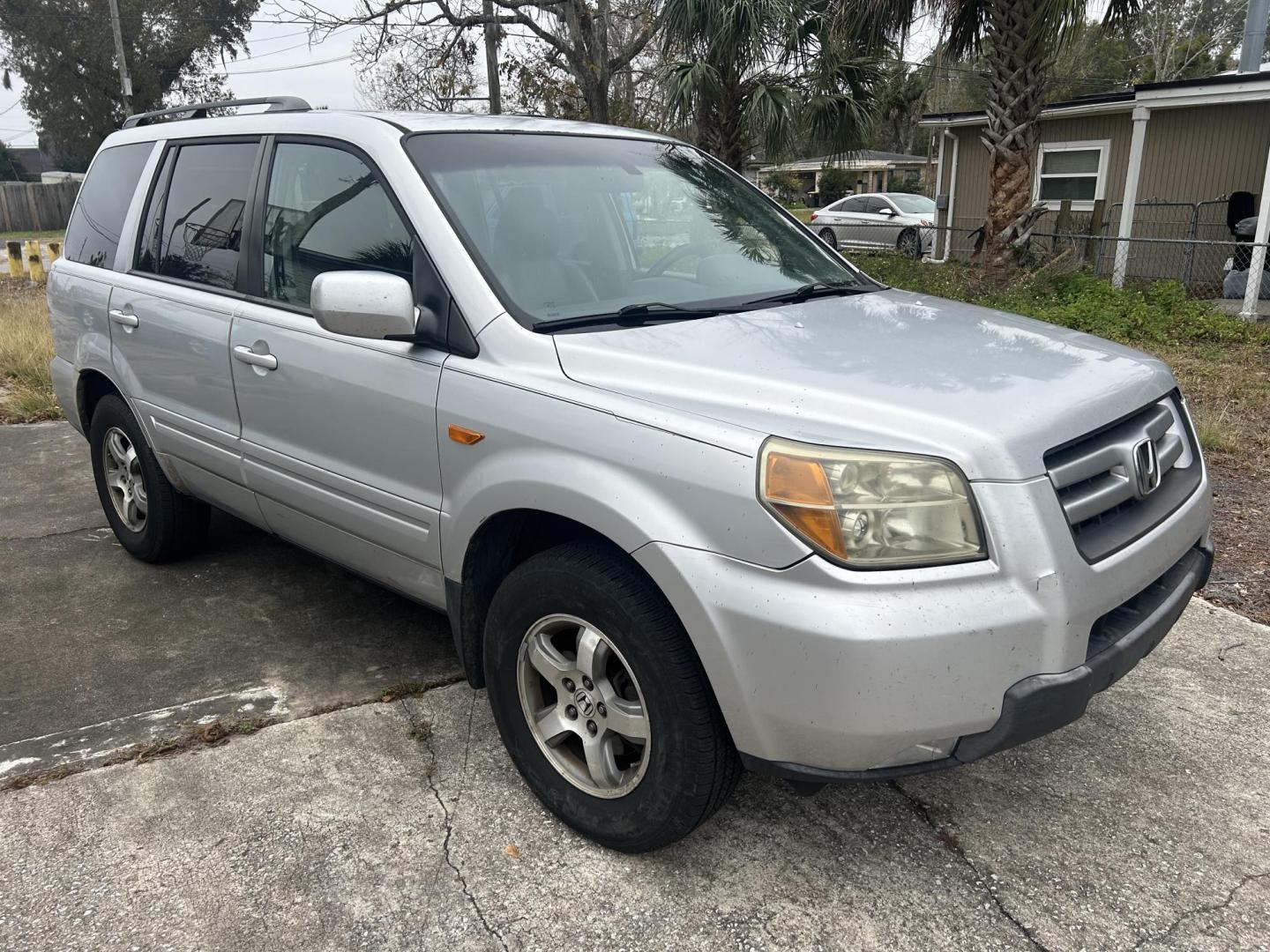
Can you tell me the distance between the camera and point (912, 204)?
77.0 feet

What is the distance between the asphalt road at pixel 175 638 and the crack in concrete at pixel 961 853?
5.44 ft

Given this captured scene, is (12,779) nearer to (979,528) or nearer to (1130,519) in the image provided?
(979,528)

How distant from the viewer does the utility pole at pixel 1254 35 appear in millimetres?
15828

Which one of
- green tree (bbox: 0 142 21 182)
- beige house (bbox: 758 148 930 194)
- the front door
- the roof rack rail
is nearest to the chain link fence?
the roof rack rail

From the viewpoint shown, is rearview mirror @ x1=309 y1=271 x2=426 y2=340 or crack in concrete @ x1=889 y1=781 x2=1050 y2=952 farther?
rearview mirror @ x1=309 y1=271 x2=426 y2=340

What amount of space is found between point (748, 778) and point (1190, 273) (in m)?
14.2

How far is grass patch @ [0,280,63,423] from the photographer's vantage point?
306 inches

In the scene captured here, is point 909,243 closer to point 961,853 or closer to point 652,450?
point 961,853

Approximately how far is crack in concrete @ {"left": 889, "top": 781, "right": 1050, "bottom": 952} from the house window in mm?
16272

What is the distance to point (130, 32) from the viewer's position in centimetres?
4178

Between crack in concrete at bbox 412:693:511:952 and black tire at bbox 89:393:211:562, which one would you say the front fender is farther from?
black tire at bbox 89:393:211:562

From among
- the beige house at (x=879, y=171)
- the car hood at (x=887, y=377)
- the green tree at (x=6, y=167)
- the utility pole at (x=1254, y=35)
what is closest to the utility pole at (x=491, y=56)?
the utility pole at (x=1254, y=35)

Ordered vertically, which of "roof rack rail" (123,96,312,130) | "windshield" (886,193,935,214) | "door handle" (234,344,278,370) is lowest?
"windshield" (886,193,935,214)

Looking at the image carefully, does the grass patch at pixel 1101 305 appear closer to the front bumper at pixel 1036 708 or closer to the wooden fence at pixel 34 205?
the front bumper at pixel 1036 708
